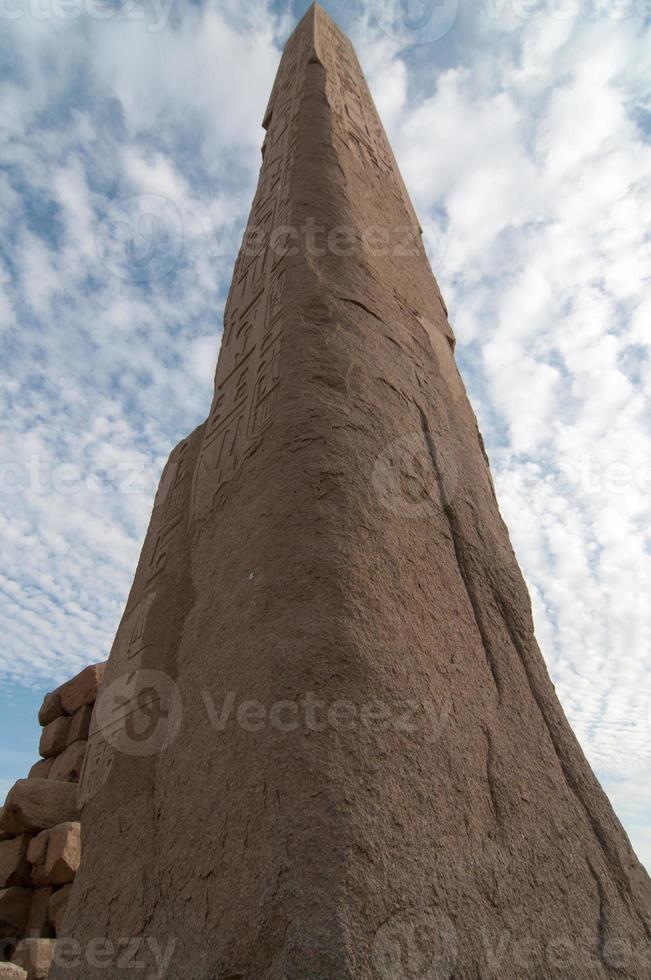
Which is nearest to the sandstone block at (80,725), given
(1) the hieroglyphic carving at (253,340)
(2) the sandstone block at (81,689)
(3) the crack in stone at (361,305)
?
(2) the sandstone block at (81,689)

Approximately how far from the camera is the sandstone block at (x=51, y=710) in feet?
11.5

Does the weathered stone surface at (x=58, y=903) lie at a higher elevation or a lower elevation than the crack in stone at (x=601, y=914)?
higher

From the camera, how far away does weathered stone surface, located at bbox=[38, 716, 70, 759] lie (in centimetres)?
336

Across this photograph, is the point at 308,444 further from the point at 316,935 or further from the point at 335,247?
the point at 316,935

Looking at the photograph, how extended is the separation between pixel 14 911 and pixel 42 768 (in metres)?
0.76

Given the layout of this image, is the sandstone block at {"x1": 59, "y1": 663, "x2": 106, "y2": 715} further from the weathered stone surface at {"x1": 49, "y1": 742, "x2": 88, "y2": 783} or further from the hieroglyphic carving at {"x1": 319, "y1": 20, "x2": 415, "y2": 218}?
the hieroglyphic carving at {"x1": 319, "y1": 20, "x2": 415, "y2": 218}

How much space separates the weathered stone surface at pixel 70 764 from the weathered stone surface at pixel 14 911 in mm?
443

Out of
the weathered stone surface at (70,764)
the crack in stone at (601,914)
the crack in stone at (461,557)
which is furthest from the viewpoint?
the weathered stone surface at (70,764)

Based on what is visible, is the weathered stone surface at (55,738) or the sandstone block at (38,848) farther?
the weathered stone surface at (55,738)

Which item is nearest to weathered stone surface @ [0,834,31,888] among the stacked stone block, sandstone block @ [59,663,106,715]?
the stacked stone block

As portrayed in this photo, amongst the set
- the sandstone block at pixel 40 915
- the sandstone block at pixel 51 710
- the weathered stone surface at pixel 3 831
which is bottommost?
the sandstone block at pixel 40 915

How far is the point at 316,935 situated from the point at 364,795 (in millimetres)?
230

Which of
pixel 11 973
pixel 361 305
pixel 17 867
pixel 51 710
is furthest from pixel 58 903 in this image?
pixel 361 305

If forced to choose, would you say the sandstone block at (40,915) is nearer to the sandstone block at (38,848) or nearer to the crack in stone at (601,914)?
the sandstone block at (38,848)
